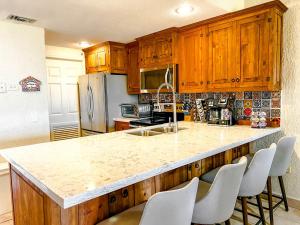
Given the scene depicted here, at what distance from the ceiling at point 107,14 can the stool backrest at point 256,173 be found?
1.65 m

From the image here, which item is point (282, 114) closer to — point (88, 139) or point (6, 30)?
point (88, 139)

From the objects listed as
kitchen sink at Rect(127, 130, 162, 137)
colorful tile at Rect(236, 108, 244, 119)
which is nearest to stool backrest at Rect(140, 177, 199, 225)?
kitchen sink at Rect(127, 130, 162, 137)

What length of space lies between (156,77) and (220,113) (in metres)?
1.25

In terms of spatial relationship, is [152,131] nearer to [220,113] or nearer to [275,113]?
[220,113]

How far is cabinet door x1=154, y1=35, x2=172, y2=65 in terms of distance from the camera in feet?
11.2

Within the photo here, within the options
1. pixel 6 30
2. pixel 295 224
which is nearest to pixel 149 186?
pixel 295 224

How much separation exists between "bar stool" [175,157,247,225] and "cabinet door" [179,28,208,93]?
6.03ft

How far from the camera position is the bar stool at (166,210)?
38.7 inches

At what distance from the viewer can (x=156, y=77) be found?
3.64 meters

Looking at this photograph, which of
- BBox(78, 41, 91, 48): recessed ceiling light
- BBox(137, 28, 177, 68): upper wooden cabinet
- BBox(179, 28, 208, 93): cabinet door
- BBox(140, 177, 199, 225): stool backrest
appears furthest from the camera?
BBox(78, 41, 91, 48): recessed ceiling light

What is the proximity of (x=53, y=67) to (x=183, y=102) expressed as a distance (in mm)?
2755

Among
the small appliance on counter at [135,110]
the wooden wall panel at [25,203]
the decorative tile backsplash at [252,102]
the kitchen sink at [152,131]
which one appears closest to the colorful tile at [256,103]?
the decorative tile backsplash at [252,102]

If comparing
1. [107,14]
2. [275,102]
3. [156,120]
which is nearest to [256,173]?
[275,102]

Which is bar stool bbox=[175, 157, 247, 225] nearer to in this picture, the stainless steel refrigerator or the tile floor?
the tile floor
